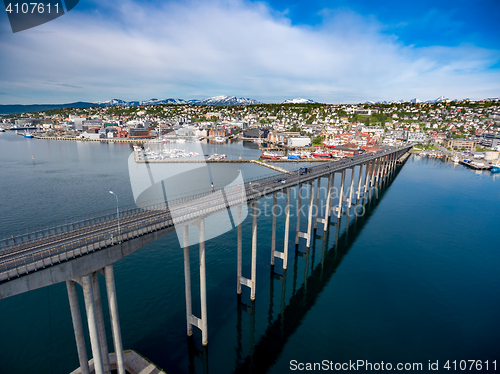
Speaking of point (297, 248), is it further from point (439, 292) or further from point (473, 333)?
point (473, 333)

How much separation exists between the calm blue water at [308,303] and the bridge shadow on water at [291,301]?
0.42ft

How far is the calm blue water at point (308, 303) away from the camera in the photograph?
23.2 meters

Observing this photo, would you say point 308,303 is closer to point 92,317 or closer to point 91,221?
point 92,317

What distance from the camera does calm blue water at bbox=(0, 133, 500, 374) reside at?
23250mm

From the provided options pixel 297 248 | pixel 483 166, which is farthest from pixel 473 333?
pixel 483 166

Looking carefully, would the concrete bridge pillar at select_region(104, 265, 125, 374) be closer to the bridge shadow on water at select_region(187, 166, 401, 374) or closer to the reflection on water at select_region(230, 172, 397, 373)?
the bridge shadow on water at select_region(187, 166, 401, 374)

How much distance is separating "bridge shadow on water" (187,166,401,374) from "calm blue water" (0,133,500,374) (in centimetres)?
13

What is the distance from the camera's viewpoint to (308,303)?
30.8m

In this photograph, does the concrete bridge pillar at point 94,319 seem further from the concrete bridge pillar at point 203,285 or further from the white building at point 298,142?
the white building at point 298,142

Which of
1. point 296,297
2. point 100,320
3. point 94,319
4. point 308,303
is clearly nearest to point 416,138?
point 296,297

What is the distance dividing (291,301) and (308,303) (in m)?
2.03

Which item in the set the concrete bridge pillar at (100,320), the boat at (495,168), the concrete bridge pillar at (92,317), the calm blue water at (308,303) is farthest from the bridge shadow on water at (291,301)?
the boat at (495,168)

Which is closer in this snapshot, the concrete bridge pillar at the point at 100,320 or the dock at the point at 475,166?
the concrete bridge pillar at the point at 100,320

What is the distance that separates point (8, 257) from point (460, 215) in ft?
243
